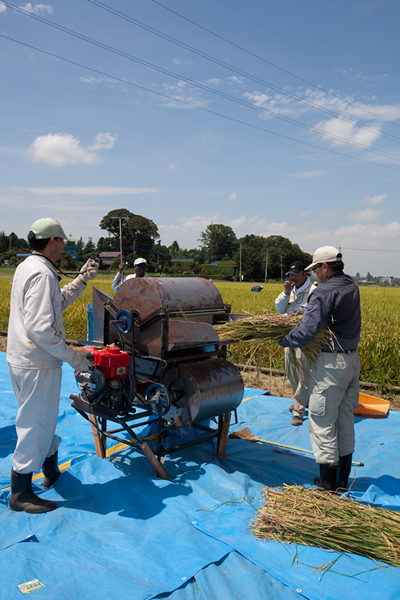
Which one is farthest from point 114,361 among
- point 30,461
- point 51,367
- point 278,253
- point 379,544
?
point 278,253

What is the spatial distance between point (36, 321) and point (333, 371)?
7.53 ft

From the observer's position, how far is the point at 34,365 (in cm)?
299

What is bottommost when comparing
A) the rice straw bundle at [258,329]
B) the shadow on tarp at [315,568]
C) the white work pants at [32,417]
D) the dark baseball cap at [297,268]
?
the shadow on tarp at [315,568]

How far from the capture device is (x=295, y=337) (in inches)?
133

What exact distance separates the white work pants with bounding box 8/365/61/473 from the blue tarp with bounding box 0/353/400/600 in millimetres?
365

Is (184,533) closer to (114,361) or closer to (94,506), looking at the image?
(94,506)

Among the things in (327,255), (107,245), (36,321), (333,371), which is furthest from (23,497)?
(107,245)

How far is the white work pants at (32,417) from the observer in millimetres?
2971

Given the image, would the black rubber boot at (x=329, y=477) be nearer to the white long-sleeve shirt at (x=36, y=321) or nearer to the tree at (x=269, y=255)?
the white long-sleeve shirt at (x=36, y=321)

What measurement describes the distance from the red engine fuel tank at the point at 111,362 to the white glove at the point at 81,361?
0.16 feet

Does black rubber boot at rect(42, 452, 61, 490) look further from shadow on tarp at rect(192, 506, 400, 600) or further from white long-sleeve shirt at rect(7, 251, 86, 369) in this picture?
shadow on tarp at rect(192, 506, 400, 600)

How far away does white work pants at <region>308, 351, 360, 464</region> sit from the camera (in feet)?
10.9

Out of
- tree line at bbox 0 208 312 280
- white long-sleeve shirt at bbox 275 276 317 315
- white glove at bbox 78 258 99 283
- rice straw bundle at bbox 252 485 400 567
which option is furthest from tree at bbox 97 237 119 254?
rice straw bundle at bbox 252 485 400 567

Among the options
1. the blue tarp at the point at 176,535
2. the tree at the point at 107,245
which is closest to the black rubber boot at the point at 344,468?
the blue tarp at the point at 176,535
